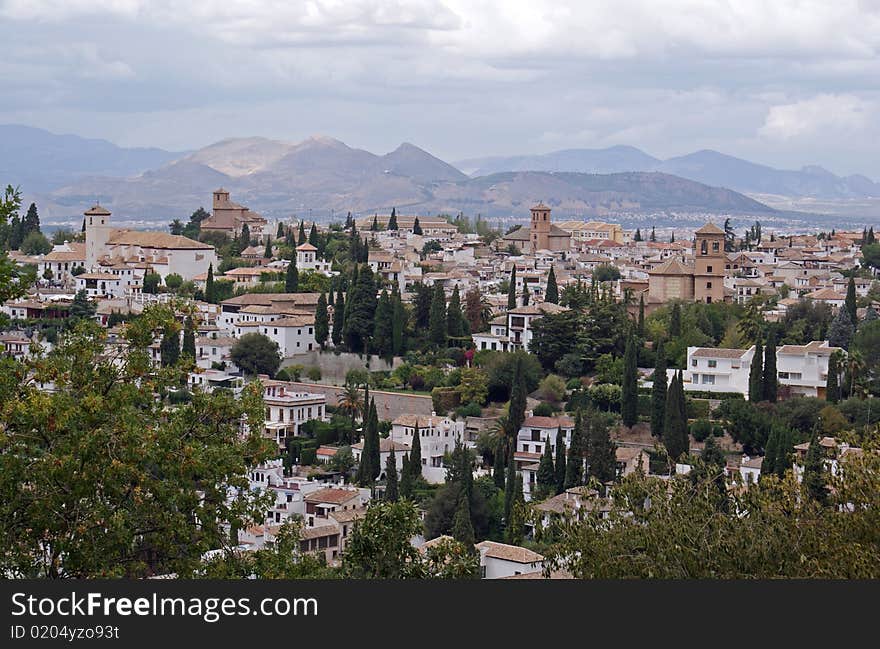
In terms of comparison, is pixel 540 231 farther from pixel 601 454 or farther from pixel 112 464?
pixel 112 464

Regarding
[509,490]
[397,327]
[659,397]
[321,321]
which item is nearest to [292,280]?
[321,321]

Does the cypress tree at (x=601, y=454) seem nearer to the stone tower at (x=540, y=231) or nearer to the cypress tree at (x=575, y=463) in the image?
the cypress tree at (x=575, y=463)

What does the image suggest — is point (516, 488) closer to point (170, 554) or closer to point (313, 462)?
point (313, 462)

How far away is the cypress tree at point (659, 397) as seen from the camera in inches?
1366

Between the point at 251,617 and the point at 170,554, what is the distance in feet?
9.45

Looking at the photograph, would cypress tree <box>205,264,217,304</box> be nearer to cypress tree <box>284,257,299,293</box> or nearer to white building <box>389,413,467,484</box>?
cypress tree <box>284,257,299,293</box>

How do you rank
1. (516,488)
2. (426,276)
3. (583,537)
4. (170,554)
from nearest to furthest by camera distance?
(170,554), (583,537), (516,488), (426,276)

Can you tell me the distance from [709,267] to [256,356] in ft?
46.1

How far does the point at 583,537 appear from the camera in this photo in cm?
1352

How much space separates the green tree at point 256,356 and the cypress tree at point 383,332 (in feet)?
10.5

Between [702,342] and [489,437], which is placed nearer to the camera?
[489,437]

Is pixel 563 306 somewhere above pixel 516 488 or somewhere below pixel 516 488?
above

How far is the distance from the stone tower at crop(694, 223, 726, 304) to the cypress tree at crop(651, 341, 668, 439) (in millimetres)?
11551

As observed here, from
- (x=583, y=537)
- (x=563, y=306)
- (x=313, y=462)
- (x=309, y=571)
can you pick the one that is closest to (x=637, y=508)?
(x=583, y=537)
